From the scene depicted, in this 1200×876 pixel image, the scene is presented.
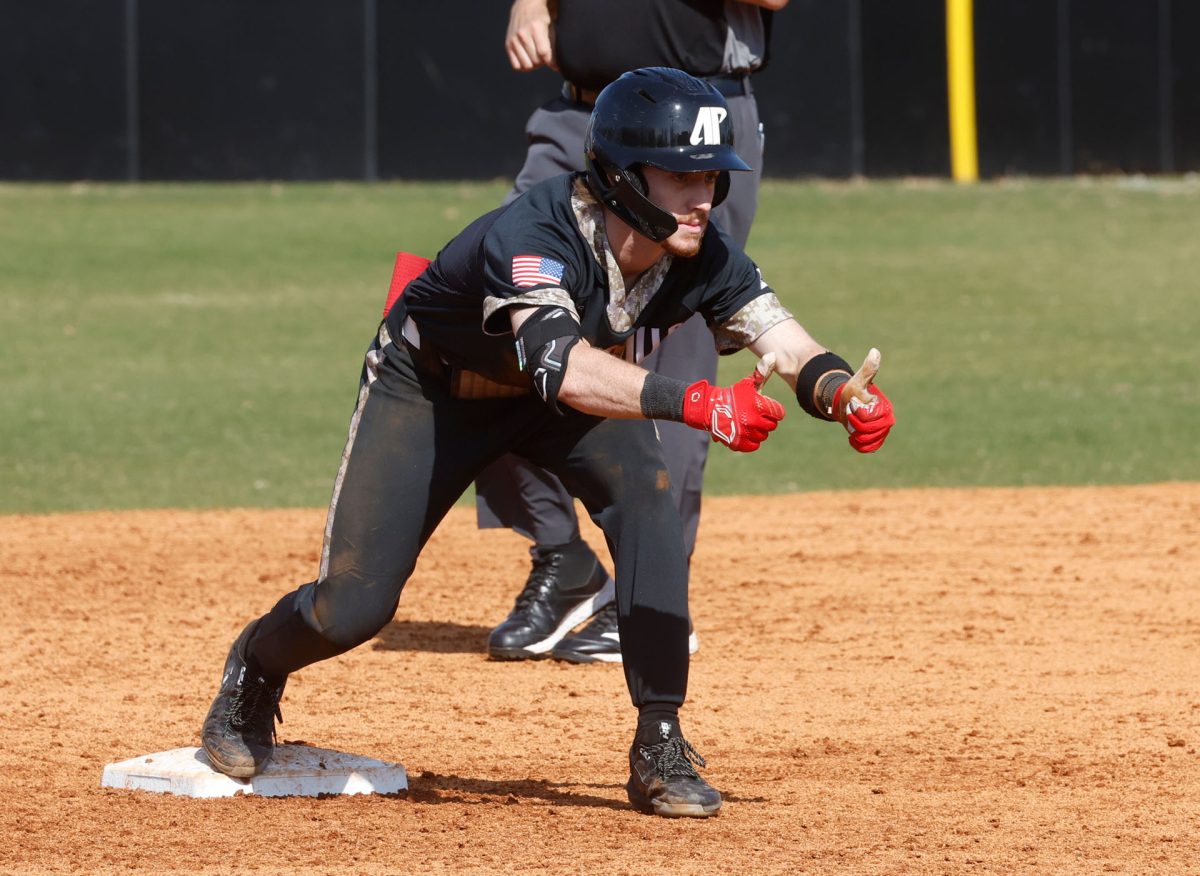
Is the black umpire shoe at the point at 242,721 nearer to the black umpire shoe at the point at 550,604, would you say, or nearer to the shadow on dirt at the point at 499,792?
the shadow on dirt at the point at 499,792

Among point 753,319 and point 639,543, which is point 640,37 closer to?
point 753,319

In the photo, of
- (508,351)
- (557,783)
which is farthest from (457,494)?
(557,783)

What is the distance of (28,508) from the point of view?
870 centimetres

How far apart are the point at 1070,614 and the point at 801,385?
283cm

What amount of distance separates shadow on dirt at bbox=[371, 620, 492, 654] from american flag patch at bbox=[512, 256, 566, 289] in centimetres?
239

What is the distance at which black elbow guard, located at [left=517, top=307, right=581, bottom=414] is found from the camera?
3750 mm

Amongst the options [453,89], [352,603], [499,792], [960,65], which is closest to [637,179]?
[352,603]

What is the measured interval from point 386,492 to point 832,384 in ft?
3.39

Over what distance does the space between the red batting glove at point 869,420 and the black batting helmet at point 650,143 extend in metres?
0.54

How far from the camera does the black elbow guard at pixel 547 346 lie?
12.3 feet

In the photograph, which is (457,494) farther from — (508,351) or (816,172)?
(816,172)

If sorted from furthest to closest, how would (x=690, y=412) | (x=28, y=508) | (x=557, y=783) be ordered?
(x=28, y=508)
(x=557, y=783)
(x=690, y=412)

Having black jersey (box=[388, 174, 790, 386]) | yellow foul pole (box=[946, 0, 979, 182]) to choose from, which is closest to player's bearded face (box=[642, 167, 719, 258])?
black jersey (box=[388, 174, 790, 386])

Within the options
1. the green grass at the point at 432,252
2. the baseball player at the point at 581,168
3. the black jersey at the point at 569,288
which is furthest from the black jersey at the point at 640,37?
Answer: the green grass at the point at 432,252
